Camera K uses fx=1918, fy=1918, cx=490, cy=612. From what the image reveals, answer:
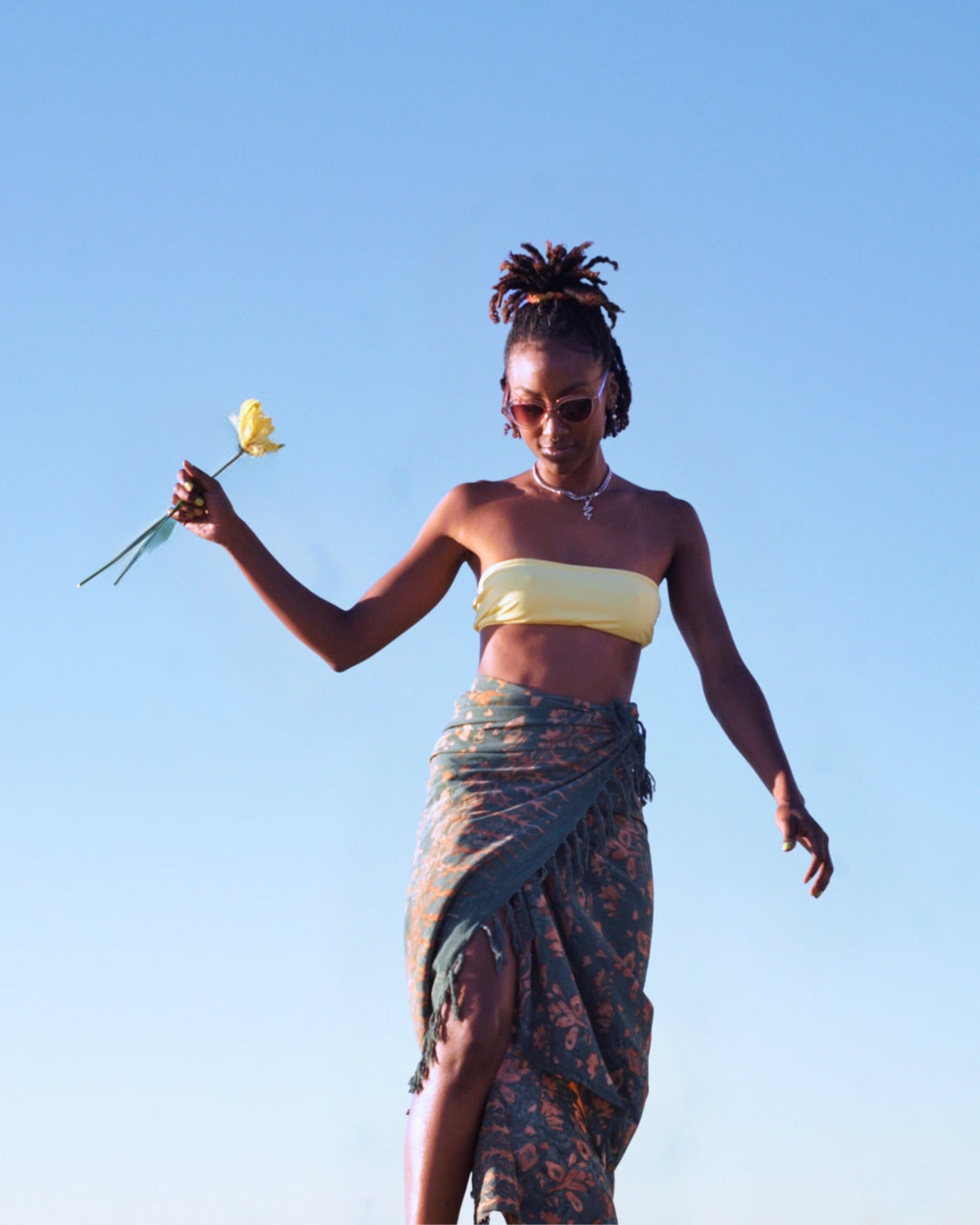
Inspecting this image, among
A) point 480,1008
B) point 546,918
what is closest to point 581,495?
point 546,918

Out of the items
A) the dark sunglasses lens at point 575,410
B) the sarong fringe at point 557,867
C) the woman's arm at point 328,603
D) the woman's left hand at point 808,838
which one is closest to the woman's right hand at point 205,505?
the woman's arm at point 328,603

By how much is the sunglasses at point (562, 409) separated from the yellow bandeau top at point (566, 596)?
0.42m

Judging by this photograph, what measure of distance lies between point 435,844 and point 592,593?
80cm

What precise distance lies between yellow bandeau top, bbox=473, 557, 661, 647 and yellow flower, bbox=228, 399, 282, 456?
27.6 inches

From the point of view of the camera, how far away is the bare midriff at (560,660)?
513 centimetres

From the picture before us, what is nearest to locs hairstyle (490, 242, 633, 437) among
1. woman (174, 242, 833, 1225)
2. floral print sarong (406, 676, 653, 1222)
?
woman (174, 242, 833, 1225)

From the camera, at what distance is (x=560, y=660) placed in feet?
16.9

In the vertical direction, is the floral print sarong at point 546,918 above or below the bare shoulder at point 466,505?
below

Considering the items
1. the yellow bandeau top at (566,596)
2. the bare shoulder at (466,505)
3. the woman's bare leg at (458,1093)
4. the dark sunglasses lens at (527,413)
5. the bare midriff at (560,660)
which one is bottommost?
the woman's bare leg at (458,1093)

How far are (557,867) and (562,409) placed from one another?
50.1 inches

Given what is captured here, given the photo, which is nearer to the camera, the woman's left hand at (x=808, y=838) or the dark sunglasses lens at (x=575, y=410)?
the woman's left hand at (x=808, y=838)

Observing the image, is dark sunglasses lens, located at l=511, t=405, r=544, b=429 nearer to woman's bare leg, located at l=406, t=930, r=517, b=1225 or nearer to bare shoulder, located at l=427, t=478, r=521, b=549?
bare shoulder, located at l=427, t=478, r=521, b=549

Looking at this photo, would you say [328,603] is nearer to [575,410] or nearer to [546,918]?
[575,410]

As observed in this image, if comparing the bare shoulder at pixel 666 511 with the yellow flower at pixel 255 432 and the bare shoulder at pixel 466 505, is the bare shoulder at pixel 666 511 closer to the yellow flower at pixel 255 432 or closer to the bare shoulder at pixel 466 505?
the bare shoulder at pixel 466 505
